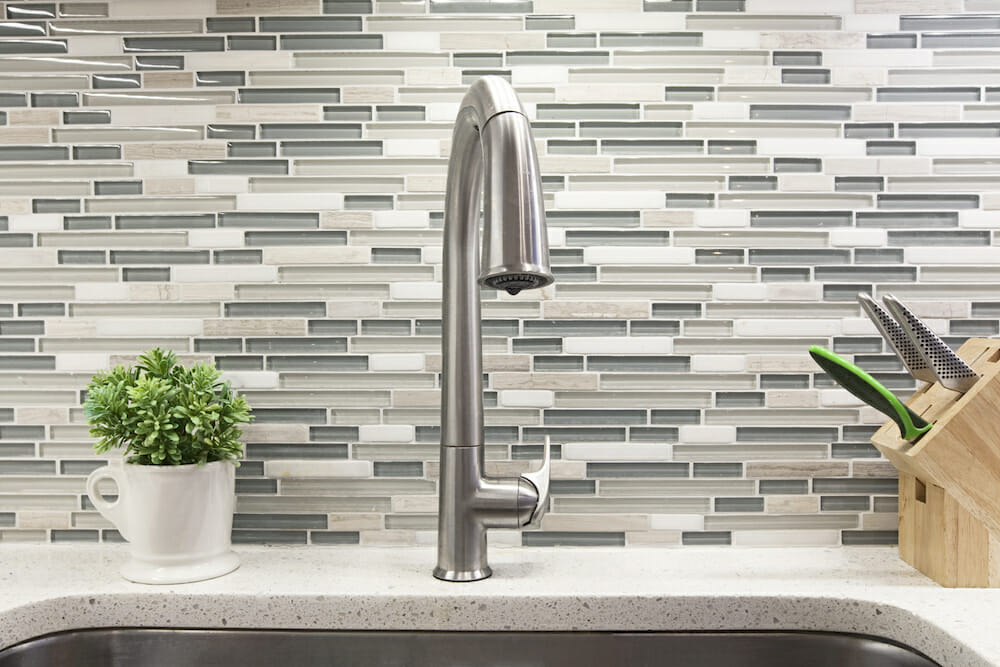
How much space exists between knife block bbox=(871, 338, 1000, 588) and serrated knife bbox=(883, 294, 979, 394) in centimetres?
1

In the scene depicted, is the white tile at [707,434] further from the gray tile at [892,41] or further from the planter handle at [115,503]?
the planter handle at [115,503]

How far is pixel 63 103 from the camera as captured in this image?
1.00 metres

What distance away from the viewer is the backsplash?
0.98 metres

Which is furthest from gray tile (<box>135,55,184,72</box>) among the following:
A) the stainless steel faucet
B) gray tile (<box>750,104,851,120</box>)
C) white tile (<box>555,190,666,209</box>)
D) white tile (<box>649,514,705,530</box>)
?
white tile (<box>649,514,705,530</box>)

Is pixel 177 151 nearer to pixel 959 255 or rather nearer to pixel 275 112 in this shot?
pixel 275 112

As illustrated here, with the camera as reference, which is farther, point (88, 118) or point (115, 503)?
point (88, 118)

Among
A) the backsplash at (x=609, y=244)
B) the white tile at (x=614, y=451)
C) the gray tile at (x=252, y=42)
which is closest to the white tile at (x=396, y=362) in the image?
the backsplash at (x=609, y=244)

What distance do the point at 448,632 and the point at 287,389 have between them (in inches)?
→ 15.3

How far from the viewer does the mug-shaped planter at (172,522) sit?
833mm

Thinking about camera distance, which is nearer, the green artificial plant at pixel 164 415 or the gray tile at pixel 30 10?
the green artificial plant at pixel 164 415

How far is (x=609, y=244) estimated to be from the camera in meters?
0.99

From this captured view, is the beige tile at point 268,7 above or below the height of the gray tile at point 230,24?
above

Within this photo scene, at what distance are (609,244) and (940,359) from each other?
404mm

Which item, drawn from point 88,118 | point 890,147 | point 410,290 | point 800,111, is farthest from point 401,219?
point 890,147
